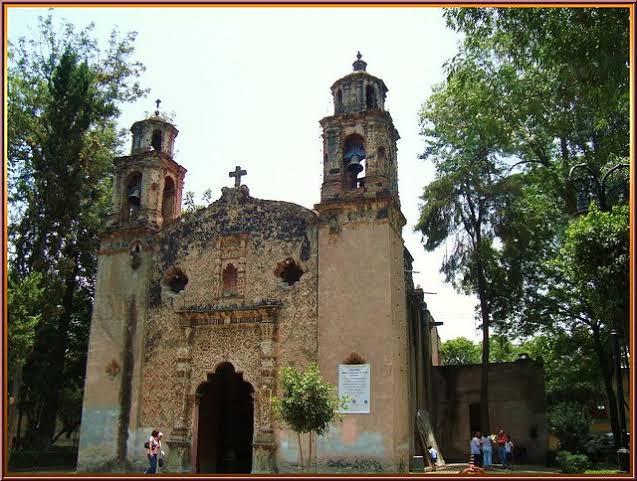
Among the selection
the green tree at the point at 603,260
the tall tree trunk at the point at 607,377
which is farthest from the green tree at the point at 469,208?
the green tree at the point at 603,260

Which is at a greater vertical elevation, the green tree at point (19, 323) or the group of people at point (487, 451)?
the green tree at point (19, 323)

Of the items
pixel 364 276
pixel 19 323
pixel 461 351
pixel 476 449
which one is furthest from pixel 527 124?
pixel 461 351

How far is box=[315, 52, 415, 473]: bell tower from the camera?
15.4 meters

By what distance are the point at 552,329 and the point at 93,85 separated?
68.8 feet

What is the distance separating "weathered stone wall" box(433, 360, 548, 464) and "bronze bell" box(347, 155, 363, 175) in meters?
10.5

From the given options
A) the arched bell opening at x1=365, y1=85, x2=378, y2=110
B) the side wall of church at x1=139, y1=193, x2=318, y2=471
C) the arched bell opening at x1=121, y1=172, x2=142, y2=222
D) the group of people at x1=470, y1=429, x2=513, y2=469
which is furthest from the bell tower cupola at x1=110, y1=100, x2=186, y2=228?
the group of people at x1=470, y1=429, x2=513, y2=469

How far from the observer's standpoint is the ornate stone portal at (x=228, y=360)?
53.7ft

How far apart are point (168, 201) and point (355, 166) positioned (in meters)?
7.00

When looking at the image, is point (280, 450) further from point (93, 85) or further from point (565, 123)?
point (93, 85)

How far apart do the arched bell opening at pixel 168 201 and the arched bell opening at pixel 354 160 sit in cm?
649

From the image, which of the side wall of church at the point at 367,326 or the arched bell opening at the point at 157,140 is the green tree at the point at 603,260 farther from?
the arched bell opening at the point at 157,140

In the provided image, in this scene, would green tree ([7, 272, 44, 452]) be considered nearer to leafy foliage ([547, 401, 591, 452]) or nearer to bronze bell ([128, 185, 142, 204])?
bronze bell ([128, 185, 142, 204])

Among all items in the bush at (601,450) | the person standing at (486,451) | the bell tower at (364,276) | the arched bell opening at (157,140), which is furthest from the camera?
the bush at (601,450)

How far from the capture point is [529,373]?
2389 cm
